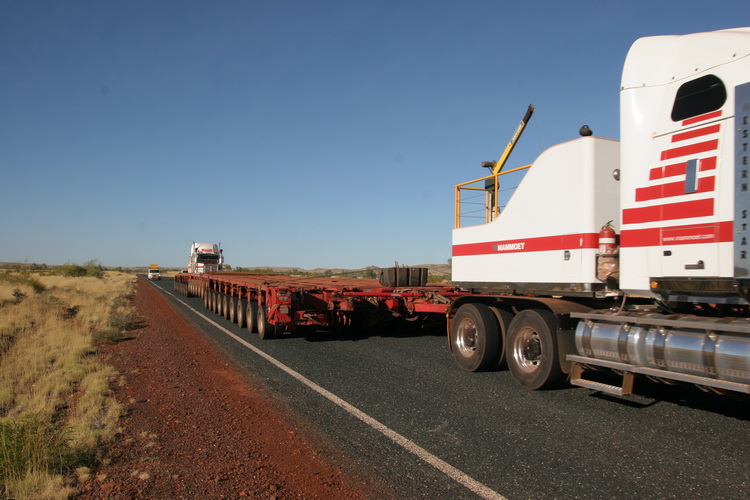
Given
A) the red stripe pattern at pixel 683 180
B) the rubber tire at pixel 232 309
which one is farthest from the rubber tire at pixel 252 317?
the red stripe pattern at pixel 683 180

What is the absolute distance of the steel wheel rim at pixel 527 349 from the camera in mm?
6852

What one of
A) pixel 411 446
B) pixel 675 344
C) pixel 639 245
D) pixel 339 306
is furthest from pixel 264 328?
pixel 675 344

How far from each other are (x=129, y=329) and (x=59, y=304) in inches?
372

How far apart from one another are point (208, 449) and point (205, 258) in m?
29.2

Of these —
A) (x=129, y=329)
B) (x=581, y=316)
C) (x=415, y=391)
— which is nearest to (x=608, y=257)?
(x=581, y=316)

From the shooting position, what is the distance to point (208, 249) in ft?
108

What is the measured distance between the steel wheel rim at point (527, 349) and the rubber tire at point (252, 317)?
792 centimetres

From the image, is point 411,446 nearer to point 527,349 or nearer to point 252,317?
point 527,349

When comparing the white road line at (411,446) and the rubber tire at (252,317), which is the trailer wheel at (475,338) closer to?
the white road line at (411,446)

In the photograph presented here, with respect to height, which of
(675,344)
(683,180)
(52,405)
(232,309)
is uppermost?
(683,180)

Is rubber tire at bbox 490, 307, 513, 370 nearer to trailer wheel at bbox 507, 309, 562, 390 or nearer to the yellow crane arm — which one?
trailer wheel at bbox 507, 309, 562, 390

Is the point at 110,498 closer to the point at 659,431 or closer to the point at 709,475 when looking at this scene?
the point at 709,475

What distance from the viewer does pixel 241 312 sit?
14.7 metres

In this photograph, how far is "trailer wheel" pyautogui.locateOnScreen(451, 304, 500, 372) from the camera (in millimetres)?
7672
